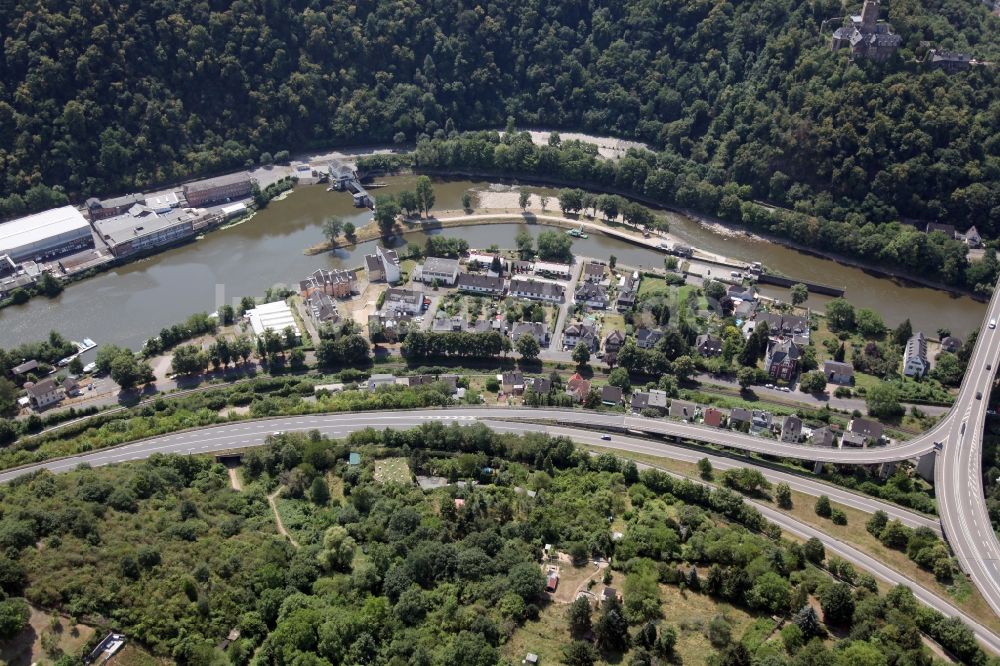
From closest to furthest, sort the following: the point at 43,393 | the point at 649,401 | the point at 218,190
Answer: the point at 649,401 → the point at 43,393 → the point at 218,190

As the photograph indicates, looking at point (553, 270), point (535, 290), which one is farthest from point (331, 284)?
point (553, 270)

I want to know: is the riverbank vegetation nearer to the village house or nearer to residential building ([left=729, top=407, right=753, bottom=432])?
residential building ([left=729, top=407, right=753, bottom=432])

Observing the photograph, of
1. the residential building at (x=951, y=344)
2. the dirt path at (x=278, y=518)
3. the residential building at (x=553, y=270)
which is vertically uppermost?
the residential building at (x=553, y=270)

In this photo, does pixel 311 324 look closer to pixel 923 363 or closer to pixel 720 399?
pixel 720 399

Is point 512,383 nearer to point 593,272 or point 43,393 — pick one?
point 593,272

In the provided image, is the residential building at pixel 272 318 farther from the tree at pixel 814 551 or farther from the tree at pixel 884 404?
the tree at pixel 884 404

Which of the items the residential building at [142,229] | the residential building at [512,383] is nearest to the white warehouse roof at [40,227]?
the residential building at [142,229]
